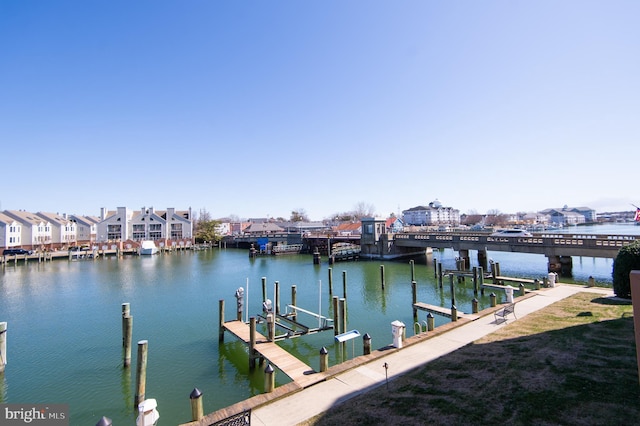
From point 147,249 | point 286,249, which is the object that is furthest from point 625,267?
point 147,249

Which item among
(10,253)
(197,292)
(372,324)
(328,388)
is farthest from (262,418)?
(10,253)

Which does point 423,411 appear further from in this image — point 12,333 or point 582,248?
point 582,248

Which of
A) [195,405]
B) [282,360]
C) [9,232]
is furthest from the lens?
[9,232]

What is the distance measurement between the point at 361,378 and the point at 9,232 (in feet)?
297

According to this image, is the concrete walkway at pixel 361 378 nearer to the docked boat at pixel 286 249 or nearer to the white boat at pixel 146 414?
the white boat at pixel 146 414

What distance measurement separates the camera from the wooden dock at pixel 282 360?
35.0 ft

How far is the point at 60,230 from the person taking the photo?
84.5 meters

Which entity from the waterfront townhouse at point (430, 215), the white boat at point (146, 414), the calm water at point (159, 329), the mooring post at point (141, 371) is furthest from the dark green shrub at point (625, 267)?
the waterfront townhouse at point (430, 215)

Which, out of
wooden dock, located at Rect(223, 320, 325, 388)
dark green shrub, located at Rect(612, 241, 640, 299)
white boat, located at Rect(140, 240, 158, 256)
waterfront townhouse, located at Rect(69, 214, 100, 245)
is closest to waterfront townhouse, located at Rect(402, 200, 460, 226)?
white boat, located at Rect(140, 240, 158, 256)

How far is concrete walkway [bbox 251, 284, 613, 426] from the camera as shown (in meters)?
8.47

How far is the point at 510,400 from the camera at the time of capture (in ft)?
26.8

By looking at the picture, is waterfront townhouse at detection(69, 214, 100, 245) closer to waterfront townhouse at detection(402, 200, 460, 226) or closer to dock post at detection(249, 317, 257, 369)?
dock post at detection(249, 317, 257, 369)

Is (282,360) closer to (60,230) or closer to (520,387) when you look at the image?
(520,387)

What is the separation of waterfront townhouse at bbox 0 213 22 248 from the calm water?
3389 cm
